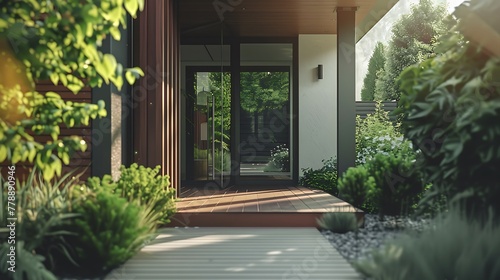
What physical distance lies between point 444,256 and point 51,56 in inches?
86.2

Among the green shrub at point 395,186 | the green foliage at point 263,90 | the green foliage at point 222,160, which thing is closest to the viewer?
the green shrub at point 395,186

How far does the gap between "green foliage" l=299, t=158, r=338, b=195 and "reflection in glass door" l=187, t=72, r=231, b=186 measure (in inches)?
56.0

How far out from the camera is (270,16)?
800 cm

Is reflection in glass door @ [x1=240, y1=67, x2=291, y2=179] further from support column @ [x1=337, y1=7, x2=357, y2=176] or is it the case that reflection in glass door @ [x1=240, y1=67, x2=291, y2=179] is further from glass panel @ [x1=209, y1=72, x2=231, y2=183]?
support column @ [x1=337, y1=7, x2=357, y2=176]

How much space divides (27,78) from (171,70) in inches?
158

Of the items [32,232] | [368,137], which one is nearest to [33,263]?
[32,232]

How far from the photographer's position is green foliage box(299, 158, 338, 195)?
8.11 m

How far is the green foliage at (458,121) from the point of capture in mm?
2977

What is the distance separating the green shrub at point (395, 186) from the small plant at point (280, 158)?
5.43 meters

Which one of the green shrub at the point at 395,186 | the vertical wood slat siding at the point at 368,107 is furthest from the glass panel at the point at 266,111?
the green shrub at the point at 395,186

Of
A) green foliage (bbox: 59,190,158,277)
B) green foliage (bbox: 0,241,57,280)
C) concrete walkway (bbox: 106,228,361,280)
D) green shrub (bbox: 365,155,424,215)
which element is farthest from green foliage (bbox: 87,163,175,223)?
green shrub (bbox: 365,155,424,215)

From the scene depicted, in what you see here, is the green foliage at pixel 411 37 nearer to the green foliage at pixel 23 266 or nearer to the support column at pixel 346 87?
the support column at pixel 346 87

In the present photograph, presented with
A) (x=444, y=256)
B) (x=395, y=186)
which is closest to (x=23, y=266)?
(x=444, y=256)

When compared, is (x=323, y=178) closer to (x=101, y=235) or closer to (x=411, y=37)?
(x=101, y=235)
